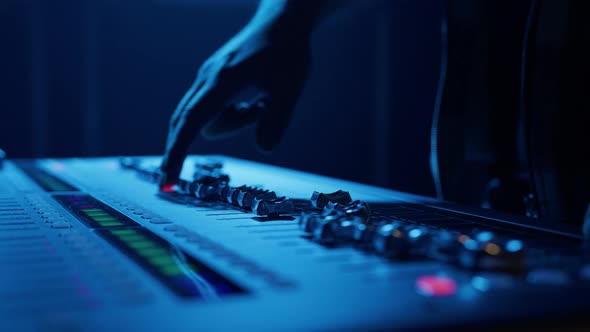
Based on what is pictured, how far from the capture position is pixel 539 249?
2.10 ft

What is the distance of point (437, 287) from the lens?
0.45m

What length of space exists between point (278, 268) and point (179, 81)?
11.2ft

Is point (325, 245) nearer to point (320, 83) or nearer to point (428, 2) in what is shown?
point (428, 2)

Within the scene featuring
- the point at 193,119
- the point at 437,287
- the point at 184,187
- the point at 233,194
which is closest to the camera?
the point at 437,287

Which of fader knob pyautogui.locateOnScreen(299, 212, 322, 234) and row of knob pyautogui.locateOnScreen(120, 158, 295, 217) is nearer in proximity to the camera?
fader knob pyautogui.locateOnScreen(299, 212, 322, 234)

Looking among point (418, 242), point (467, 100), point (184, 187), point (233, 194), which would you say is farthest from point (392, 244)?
point (467, 100)

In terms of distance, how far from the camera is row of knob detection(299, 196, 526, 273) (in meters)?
0.51

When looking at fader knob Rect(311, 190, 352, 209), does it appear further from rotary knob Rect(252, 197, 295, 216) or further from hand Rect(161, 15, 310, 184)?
hand Rect(161, 15, 310, 184)

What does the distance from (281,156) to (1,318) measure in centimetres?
376

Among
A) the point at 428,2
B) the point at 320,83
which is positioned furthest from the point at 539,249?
the point at 320,83

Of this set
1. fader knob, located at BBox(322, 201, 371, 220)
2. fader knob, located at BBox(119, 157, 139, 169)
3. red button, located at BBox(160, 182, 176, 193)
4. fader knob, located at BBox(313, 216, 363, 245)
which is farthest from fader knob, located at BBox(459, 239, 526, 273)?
fader knob, located at BBox(119, 157, 139, 169)

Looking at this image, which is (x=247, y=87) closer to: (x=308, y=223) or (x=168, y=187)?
(x=168, y=187)

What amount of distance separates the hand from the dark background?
7.36ft

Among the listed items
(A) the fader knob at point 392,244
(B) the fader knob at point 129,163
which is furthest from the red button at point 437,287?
(B) the fader knob at point 129,163
